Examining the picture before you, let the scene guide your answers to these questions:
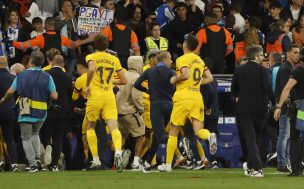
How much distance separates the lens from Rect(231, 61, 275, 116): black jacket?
2131 centimetres

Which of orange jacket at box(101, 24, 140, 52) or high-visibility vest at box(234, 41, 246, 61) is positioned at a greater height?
orange jacket at box(101, 24, 140, 52)

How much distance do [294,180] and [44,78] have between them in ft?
19.6

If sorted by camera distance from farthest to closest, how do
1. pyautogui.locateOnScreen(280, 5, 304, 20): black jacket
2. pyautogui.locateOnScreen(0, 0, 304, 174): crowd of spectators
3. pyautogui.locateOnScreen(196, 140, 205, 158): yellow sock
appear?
1. pyautogui.locateOnScreen(280, 5, 304, 20): black jacket
2. pyautogui.locateOnScreen(0, 0, 304, 174): crowd of spectators
3. pyautogui.locateOnScreen(196, 140, 205, 158): yellow sock

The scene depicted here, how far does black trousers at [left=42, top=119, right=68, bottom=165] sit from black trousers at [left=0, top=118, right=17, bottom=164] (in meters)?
0.77

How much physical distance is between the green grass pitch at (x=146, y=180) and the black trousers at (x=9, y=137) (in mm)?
1238

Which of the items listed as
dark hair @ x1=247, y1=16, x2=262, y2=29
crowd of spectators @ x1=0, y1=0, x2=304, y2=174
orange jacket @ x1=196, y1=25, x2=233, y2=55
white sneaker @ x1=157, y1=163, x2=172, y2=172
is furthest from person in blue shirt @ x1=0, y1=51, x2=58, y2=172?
dark hair @ x1=247, y1=16, x2=262, y2=29

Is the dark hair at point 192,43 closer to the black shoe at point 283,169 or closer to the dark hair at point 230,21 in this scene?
the black shoe at point 283,169

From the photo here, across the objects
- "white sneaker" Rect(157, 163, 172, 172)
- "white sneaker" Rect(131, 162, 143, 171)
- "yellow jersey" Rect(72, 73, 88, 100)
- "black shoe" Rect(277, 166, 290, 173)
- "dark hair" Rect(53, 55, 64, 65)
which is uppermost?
"dark hair" Rect(53, 55, 64, 65)

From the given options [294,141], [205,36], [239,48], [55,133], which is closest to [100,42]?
[55,133]

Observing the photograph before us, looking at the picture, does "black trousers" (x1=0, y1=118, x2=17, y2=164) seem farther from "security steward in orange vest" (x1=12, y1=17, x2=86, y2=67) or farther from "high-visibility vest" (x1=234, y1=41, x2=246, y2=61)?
"high-visibility vest" (x1=234, y1=41, x2=246, y2=61)

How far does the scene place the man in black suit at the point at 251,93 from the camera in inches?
834

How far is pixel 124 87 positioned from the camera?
84.6 feet

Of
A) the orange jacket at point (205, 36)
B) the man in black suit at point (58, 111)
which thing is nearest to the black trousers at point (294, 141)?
the man in black suit at point (58, 111)

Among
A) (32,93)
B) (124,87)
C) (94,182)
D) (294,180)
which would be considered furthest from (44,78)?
(294,180)
